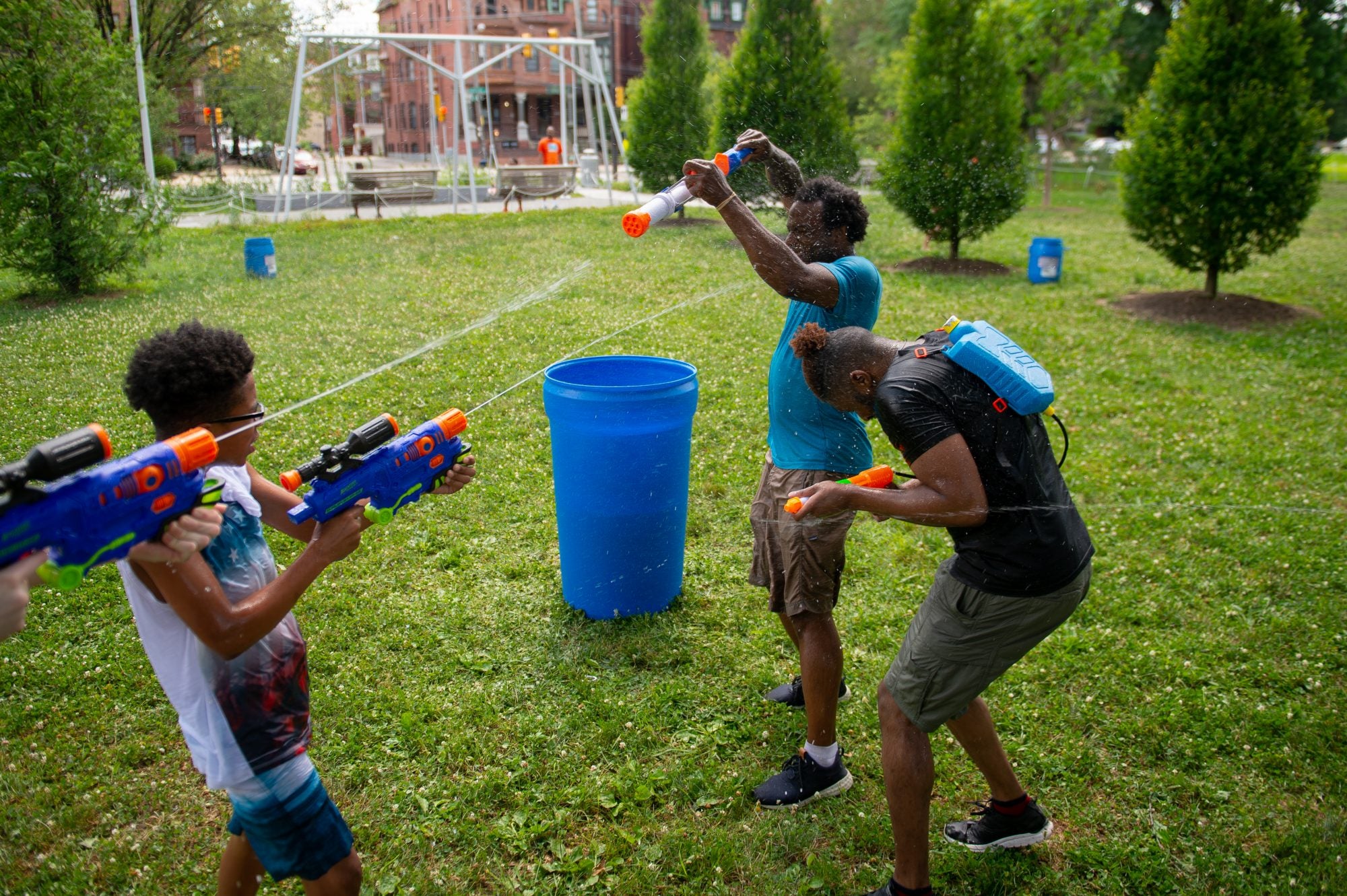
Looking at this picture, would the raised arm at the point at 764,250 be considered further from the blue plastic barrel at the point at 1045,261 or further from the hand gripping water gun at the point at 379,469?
the blue plastic barrel at the point at 1045,261

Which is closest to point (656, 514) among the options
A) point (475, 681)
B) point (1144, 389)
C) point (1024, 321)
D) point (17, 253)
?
point (475, 681)

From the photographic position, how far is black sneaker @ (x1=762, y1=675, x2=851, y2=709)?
3600mm

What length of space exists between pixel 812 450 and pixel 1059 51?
22991mm

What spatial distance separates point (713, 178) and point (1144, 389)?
Result: 6.06 metres

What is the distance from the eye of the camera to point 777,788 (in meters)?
3.08

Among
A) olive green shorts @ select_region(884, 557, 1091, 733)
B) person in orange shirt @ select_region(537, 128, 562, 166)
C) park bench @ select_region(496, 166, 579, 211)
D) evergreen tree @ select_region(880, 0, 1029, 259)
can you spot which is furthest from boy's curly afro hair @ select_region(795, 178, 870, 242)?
person in orange shirt @ select_region(537, 128, 562, 166)

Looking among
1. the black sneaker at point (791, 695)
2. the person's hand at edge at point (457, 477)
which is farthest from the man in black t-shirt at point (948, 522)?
the black sneaker at point (791, 695)

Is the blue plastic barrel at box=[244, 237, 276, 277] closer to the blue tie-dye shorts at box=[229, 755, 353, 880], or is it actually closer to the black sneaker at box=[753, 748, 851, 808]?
the black sneaker at box=[753, 748, 851, 808]

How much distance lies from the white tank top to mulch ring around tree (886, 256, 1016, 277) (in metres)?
11.7

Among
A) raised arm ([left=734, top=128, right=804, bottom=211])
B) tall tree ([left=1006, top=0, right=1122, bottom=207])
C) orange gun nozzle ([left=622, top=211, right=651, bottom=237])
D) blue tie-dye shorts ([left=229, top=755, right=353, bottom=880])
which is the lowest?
blue tie-dye shorts ([left=229, top=755, right=353, bottom=880])

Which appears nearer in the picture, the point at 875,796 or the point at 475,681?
the point at 875,796

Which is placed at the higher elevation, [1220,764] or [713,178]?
[713,178]

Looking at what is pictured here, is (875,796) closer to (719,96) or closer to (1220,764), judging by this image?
(1220,764)

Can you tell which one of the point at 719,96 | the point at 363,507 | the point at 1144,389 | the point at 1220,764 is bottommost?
the point at 1220,764
